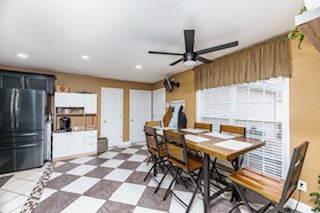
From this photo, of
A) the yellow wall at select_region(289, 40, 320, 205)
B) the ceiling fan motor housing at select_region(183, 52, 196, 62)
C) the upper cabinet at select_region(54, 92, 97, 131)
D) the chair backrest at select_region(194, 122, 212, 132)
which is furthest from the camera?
the upper cabinet at select_region(54, 92, 97, 131)

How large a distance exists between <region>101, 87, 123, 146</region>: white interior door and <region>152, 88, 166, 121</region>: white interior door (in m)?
1.23

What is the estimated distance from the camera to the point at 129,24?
1920 millimetres

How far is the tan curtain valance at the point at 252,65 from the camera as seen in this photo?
2.14 metres

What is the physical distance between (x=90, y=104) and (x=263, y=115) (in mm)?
4156

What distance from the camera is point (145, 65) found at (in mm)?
3635

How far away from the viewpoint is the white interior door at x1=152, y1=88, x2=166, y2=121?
518 centimetres

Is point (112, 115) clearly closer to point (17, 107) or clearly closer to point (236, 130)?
point (17, 107)

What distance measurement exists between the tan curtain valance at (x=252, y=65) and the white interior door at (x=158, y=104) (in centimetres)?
198

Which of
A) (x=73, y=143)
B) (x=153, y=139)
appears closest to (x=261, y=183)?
(x=153, y=139)

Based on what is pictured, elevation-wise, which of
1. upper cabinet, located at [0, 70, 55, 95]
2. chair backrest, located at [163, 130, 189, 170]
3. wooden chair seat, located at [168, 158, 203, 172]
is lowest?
wooden chair seat, located at [168, 158, 203, 172]

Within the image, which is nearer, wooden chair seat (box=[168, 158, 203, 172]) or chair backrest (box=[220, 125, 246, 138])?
wooden chair seat (box=[168, 158, 203, 172])

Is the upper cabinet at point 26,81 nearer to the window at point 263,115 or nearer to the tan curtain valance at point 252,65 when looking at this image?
the tan curtain valance at point 252,65

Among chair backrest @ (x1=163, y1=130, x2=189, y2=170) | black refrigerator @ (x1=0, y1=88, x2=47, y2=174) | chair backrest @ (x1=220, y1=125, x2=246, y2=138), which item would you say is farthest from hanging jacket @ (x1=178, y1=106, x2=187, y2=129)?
black refrigerator @ (x1=0, y1=88, x2=47, y2=174)

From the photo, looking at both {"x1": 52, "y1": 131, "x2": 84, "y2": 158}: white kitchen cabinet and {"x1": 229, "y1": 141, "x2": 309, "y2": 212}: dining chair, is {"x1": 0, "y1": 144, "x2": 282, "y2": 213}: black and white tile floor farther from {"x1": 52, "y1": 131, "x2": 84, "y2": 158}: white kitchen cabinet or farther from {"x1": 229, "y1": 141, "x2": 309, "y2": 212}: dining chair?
{"x1": 229, "y1": 141, "x2": 309, "y2": 212}: dining chair
